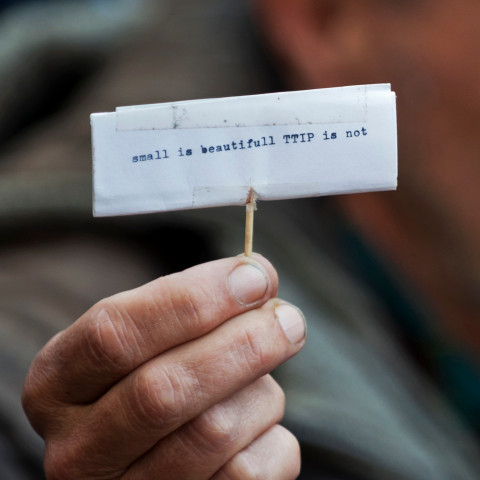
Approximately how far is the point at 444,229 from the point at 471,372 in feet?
0.80

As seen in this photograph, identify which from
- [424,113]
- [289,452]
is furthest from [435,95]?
[289,452]

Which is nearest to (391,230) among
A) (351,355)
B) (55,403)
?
(351,355)

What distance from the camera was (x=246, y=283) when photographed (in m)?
0.44

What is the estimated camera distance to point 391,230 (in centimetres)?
86

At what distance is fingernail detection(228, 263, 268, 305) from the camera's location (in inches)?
17.1

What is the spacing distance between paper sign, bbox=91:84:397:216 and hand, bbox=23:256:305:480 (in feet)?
0.26

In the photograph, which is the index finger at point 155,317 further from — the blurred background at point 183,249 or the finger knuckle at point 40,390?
the blurred background at point 183,249

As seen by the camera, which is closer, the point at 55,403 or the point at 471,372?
the point at 55,403

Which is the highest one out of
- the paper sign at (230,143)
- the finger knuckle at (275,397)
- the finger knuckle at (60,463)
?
the paper sign at (230,143)

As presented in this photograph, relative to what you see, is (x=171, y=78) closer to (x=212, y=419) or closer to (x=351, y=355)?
(x=351, y=355)

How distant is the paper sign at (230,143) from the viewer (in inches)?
16.3

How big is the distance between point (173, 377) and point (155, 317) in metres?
0.05

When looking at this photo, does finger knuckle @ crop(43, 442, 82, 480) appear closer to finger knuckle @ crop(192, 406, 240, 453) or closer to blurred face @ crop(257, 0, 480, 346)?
finger knuckle @ crop(192, 406, 240, 453)

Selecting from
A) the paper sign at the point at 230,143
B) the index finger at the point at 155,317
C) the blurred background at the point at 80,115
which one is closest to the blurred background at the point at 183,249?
the blurred background at the point at 80,115
